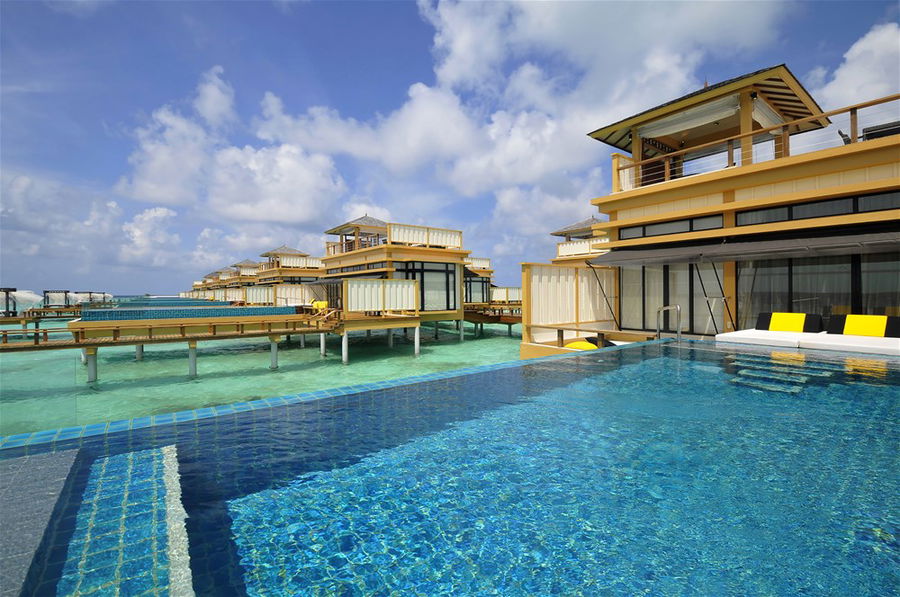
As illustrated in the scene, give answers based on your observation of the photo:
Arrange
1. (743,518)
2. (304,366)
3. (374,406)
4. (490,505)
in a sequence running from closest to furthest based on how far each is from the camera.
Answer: (743,518) < (490,505) < (374,406) < (304,366)

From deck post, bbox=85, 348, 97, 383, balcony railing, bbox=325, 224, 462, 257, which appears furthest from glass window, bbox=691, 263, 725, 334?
deck post, bbox=85, 348, 97, 383

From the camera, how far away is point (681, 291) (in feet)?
42.8

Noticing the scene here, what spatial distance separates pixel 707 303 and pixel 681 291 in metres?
0.87

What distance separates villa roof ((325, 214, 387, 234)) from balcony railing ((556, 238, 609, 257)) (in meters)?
11.1

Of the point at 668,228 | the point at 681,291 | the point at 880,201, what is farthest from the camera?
the point at 668,228

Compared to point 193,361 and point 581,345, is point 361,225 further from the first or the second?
point 581,345

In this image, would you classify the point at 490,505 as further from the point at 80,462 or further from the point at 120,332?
the point at 120,332

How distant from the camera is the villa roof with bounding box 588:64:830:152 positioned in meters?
11.2

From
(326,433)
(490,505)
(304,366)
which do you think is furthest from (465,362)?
(490,505)

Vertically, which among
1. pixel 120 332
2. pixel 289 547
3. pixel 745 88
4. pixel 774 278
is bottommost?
pixel 289 547

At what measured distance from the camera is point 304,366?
15.8 m

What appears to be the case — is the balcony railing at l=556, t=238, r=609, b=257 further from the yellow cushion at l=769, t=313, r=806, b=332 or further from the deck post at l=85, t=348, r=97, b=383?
the deck post at l=85, t=348, r=97, b=383

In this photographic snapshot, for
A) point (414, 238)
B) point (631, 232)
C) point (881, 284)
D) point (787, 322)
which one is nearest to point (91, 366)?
point (414, 238)

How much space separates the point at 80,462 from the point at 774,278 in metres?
14.9
